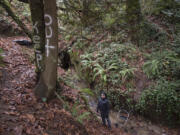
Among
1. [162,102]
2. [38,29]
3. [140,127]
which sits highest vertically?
[38,29]

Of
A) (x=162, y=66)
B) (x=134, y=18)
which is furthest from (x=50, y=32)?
(x=134, y=18)

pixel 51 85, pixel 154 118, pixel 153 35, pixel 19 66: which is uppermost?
pixel 153 35

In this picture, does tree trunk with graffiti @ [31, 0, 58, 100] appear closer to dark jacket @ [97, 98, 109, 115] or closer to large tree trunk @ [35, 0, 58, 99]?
large tree trunk @ [35, 0, 58, 99]

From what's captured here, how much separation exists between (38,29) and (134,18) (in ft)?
24.8

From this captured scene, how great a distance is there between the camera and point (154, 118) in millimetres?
6082

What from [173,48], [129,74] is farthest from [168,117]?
[173,48]

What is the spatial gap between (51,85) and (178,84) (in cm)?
540

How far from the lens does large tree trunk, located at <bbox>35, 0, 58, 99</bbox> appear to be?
124 inches

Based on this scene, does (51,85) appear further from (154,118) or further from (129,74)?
(154,118)

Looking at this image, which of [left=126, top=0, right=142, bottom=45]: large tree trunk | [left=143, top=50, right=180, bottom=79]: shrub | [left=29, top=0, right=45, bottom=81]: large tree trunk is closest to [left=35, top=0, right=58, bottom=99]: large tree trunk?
[left=29, top=0, right=45, bottom=81]: large tree trunk

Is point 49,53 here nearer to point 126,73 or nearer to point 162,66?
point 126,73

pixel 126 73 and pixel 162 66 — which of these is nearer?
pixel 162 66

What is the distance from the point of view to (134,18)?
9.16 meters

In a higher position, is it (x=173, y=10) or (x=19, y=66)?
(x=173, y=10)
